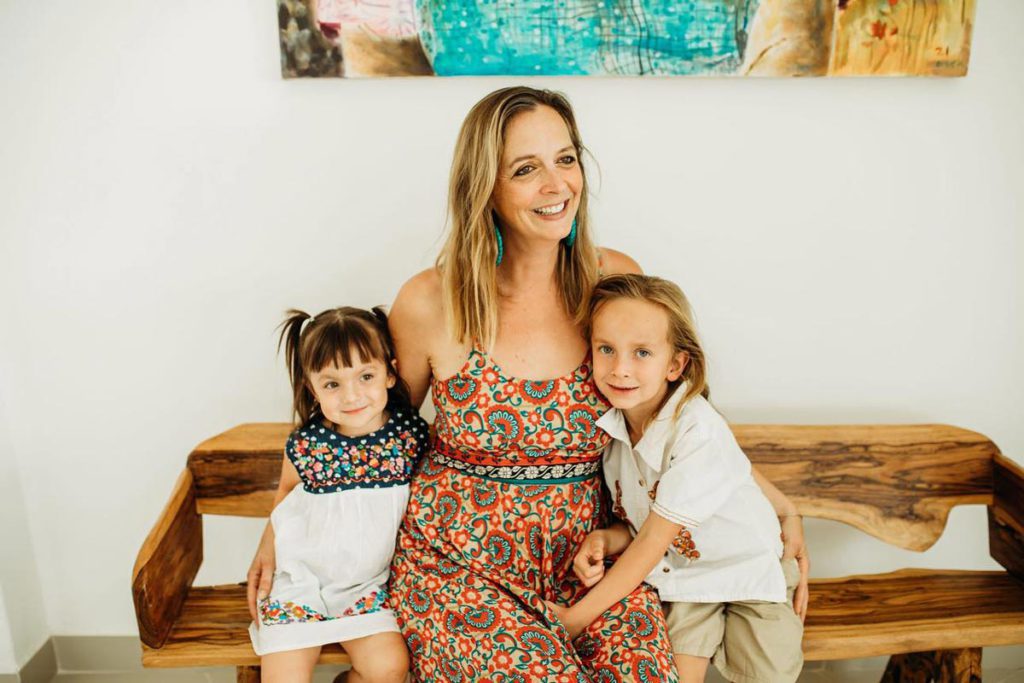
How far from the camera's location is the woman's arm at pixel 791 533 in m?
1.73

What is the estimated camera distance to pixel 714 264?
214 centimetres

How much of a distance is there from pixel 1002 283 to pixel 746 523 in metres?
1.17

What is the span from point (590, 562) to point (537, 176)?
0.87 m

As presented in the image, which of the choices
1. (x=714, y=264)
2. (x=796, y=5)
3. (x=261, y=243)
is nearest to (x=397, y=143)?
(x=261, y=243)

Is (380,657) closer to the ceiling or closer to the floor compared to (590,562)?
closer to the floor

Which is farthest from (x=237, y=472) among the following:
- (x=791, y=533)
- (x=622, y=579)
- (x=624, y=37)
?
(x=624, y=37)

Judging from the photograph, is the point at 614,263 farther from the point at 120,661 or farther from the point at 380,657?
the point at 120,661

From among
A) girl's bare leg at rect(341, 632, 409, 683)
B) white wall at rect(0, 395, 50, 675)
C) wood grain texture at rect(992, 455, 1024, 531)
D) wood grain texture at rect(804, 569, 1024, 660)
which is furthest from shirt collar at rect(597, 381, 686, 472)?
white wall at rect(0, 395, 50, 675)

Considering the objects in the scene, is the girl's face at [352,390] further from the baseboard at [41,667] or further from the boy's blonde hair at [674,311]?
the baseboard at [41,667]

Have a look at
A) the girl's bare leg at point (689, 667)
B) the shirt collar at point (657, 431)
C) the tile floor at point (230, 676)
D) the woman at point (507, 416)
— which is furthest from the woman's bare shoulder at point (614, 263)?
the tile floor at point (230, 676)

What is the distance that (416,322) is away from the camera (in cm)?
178

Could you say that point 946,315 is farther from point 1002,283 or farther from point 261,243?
point 261,243

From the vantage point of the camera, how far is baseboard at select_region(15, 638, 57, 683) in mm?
2256

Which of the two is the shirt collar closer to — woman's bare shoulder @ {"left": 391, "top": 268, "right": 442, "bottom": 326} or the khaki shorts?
the khaki shorts
